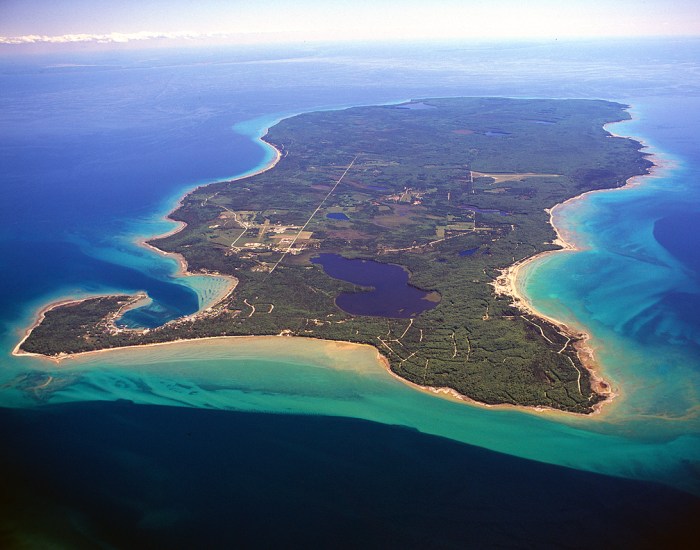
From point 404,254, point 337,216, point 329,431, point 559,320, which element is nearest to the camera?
point 329,431

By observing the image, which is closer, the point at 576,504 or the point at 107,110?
the point at 576,504

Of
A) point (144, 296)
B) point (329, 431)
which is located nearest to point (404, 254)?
point (144, 296)

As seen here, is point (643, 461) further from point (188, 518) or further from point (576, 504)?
point (188, 518)

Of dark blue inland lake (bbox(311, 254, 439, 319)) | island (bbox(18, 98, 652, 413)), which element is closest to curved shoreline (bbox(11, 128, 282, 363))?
island (bbox(18, 98, 652, 413))

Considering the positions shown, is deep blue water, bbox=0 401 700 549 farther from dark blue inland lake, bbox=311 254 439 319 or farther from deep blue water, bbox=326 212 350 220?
deep blue water, bbox=326 212 350 220

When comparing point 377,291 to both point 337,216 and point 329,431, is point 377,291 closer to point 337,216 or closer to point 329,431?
point 329,431

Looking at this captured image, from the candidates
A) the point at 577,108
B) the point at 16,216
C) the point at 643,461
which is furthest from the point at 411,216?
the point at 577,108
